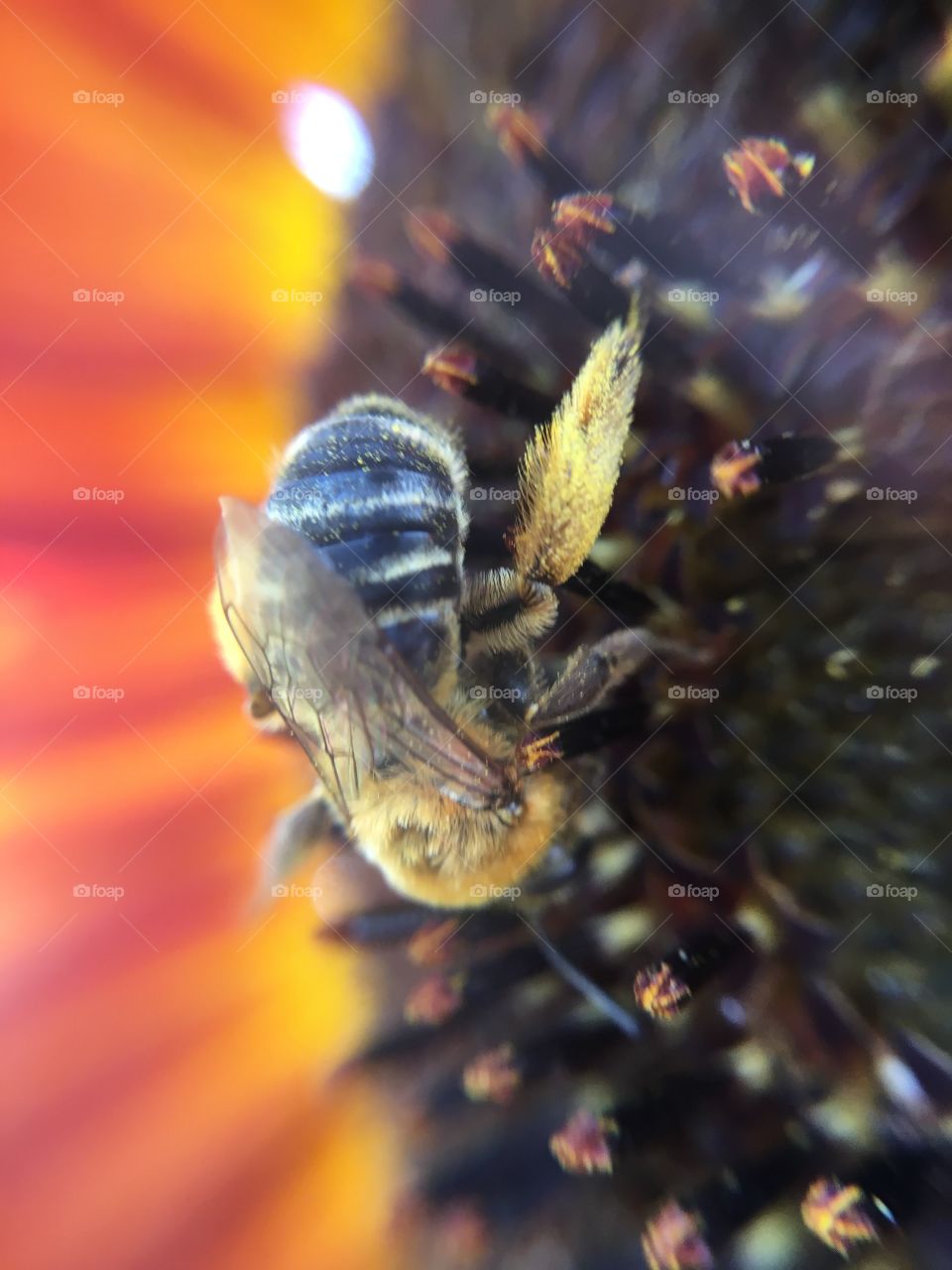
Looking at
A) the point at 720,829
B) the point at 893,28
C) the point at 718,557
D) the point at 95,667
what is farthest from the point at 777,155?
the point at 95,667

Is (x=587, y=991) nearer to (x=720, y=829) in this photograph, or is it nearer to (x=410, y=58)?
(x=720, y=829)

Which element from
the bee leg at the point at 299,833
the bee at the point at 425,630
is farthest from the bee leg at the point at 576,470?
the bee leg at the point at 299,833

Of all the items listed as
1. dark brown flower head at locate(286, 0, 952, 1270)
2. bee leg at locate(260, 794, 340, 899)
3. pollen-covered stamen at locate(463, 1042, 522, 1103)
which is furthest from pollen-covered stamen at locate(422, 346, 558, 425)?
pollen-covered stamen at locate(463, 1042, 522, 1103)

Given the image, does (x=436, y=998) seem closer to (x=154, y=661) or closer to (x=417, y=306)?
(x=154, y=661)

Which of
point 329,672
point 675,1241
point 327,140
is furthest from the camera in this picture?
point 327,140

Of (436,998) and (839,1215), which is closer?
(839,1215)

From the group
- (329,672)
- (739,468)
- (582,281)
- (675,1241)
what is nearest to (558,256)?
(582,281)
